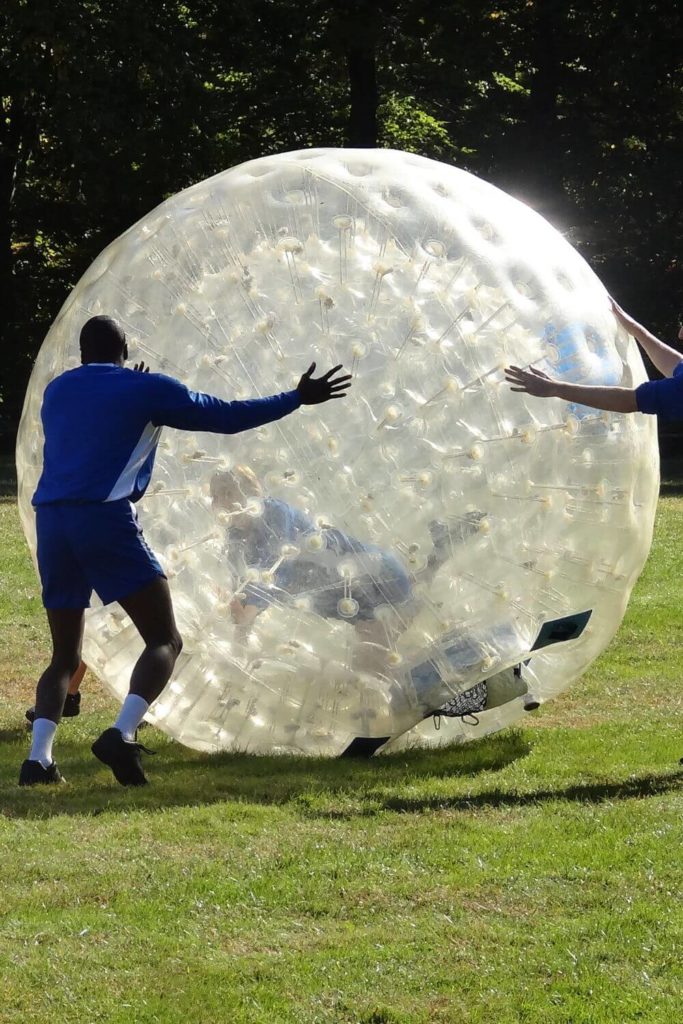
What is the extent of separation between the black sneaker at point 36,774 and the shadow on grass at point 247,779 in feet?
0.12

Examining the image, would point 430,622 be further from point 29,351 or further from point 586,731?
point 29,351

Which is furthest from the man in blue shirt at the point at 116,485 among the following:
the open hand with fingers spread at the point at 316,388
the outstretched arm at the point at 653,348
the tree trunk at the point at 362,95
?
the tree trunk at the point at 362,95

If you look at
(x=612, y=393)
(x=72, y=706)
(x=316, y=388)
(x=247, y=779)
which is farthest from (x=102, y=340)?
(x=72, y=706)

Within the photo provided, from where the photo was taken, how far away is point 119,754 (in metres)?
5.91

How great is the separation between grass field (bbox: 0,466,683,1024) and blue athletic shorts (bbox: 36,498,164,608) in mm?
908

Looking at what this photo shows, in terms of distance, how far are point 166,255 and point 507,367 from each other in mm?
1672

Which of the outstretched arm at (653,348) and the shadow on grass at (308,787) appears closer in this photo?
the shadow on grass at (308,787)

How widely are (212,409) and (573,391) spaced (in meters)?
1.46

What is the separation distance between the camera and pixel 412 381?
20.1 ft

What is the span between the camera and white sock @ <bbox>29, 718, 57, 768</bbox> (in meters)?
6.09

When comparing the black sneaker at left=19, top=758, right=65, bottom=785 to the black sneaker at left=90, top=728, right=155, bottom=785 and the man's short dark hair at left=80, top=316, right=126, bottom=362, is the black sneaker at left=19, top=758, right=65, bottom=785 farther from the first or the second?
the man's short dark hair at left=80, top=316, right=126, bottom=362

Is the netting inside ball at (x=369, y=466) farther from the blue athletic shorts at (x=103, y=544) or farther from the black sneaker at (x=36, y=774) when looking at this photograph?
the black sneaker at (x=36, y=774)

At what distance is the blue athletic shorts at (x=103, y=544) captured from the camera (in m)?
5.88

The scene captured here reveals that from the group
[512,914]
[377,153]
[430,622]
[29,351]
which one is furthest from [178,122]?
[512,914]
